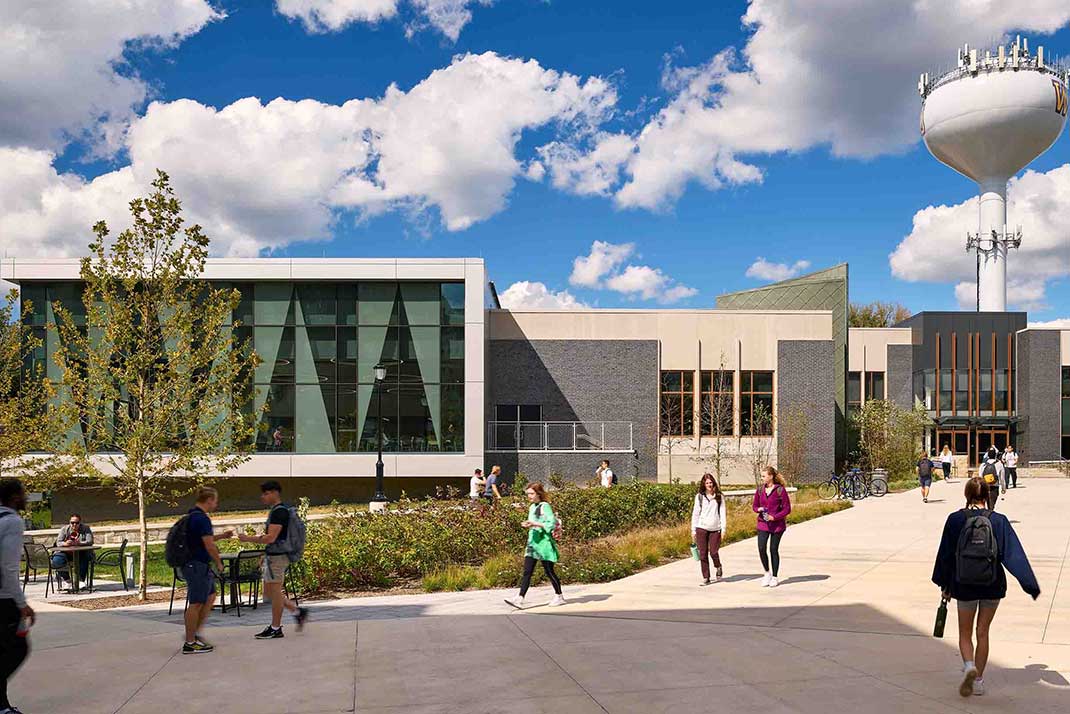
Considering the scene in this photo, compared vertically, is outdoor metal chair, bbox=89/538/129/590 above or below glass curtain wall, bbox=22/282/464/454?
below

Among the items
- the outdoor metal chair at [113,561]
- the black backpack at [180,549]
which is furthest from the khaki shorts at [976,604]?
the outdoor metal chair at [113,561]

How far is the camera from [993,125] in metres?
54.8

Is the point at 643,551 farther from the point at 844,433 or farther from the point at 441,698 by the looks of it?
the point at 844,433

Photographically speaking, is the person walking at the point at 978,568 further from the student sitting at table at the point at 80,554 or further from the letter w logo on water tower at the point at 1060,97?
the letter w logo on water tower at the point at 1060,97

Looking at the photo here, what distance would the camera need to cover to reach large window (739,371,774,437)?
36.7m

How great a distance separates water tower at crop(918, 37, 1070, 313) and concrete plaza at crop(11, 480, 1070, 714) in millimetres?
50619

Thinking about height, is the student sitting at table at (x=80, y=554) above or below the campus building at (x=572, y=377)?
below

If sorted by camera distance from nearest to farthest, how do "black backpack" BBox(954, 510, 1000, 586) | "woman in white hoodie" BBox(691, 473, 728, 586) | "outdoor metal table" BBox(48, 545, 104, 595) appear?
"black backpack" BBox(954, 510, 1000, 586)
"woman in white hoodie" BBox(691, 473, 728, 586)
"outdoor metal table" BBox(48, 545, 104, 595)

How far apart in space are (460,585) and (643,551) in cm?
378

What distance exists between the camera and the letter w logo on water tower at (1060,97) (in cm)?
5431

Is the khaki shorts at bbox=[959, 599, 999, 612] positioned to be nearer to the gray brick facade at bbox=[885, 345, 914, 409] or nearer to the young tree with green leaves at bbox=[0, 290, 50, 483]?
the young tree with green leaves at bbox=[0, 290, 50, 483]

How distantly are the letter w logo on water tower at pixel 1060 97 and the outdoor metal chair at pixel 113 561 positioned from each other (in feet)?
194

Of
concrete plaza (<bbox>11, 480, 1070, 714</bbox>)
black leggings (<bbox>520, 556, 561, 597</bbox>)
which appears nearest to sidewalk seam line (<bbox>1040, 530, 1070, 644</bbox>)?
concrete plaza (<bbox>11, 480, 1070, 714</bbox>)

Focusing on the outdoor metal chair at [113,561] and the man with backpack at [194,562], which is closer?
the man with backpack at [194,562]
